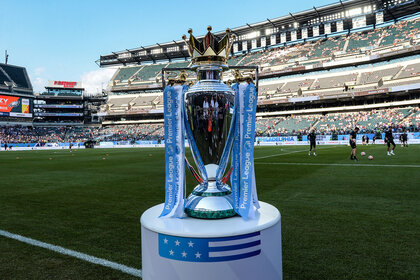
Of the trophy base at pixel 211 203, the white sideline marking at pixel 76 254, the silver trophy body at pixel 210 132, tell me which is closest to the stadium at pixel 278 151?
the white sideline marking at pixel 76 254

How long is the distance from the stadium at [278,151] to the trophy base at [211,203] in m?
0.93

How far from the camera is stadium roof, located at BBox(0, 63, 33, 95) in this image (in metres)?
55.2

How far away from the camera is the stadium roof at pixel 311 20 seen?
4488 centimetres

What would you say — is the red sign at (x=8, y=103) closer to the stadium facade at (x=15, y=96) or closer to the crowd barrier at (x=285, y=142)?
the stadium facade at (x=15, y=96)

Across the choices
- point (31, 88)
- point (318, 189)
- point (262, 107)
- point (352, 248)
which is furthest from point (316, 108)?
point (31, 88)

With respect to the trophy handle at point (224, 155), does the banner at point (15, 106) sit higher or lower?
higher

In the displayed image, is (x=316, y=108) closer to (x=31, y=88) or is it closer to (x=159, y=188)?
(x=159, y=188)

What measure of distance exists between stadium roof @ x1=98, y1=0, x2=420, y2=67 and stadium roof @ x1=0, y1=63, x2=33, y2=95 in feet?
80.2

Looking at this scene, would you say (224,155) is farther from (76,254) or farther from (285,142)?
(285,142)

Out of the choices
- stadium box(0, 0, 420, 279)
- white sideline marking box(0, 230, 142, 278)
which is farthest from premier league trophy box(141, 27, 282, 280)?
white sideline marking box(0, 230, 142, 278)

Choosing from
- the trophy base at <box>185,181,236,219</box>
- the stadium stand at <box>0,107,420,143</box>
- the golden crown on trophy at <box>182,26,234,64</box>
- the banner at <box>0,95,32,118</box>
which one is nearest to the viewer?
the trophy base at <box>185,181,236,219</box>

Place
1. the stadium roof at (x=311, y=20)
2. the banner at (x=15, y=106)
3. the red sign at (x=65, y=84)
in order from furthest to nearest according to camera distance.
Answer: the red sign at (x=65, y=84) → the banner at (x=15, y=106) → the stadium roof at (x=311, y=20)

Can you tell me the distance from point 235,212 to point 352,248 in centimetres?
197

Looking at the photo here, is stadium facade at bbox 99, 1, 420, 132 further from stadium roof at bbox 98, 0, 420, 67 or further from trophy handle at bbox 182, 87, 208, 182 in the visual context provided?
trophy handle at bbox 182, 87, 208, 182
